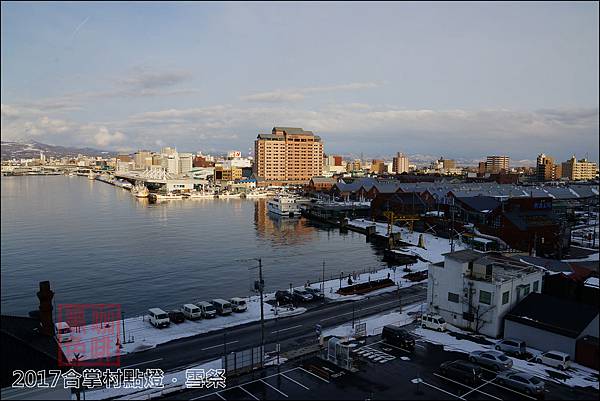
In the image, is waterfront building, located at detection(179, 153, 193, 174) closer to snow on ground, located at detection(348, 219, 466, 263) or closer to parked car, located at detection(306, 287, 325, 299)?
snow on ground, located at detection(348, 219, 466, 263)

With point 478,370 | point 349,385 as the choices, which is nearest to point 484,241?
point 478,370

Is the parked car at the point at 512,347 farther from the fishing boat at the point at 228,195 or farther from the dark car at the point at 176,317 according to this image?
the fishing boat at the point at 228,195

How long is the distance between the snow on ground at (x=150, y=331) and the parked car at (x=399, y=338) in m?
2.14

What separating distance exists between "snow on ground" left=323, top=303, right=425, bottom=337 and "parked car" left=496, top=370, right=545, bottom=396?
2.25 metres

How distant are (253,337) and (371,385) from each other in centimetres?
242

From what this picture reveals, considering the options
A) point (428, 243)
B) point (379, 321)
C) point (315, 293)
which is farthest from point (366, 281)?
point (428, 243)

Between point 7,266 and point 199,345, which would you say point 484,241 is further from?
point 7,266

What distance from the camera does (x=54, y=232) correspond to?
18.4 m

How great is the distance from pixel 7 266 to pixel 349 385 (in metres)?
11.2

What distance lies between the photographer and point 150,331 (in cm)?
760

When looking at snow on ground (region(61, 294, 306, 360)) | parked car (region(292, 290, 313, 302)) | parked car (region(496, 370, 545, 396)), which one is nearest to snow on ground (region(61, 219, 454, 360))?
snow on ground (region(61, 294, 306, 360))

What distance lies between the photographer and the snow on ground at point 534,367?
565 centimetres

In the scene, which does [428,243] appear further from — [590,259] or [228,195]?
[228,195]

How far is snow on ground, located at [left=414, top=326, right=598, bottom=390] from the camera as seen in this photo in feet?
18.5
